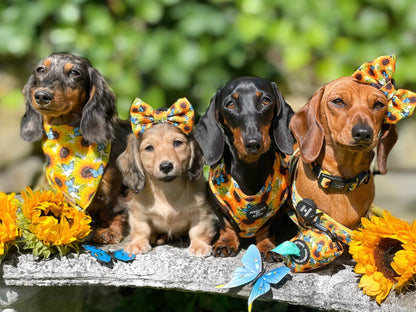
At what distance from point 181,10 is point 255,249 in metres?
2.38

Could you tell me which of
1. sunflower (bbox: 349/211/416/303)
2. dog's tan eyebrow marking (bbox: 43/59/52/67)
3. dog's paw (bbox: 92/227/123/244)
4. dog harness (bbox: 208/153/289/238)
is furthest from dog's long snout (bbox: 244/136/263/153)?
dog's tan eyebrow marking (bbox: 43/59/52/67)

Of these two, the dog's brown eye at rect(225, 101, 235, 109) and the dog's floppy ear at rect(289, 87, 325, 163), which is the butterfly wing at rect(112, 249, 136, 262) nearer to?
the dog's brown eye at rect(225, 101, 235, 109)

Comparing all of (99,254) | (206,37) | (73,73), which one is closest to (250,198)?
(99,254)

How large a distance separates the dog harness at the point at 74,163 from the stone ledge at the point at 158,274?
382 millimetres

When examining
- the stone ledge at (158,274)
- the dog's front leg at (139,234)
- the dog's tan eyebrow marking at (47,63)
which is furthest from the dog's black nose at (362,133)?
the dog's tan eyebrow marking at (47,63)

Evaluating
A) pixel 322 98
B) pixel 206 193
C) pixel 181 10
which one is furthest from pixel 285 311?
pixel 181 10

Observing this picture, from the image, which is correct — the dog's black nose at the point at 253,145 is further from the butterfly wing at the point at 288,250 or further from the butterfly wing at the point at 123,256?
the butterfly wing at the point at 123,256

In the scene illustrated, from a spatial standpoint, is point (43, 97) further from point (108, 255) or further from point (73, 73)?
point (108, 255)

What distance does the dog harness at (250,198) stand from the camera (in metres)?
3.15

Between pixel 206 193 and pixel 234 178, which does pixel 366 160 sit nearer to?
pixel 234 178

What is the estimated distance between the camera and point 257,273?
2965 mm

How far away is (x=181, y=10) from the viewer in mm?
4664

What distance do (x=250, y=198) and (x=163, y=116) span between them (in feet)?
2.21

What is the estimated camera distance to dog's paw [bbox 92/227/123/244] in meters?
3.43
